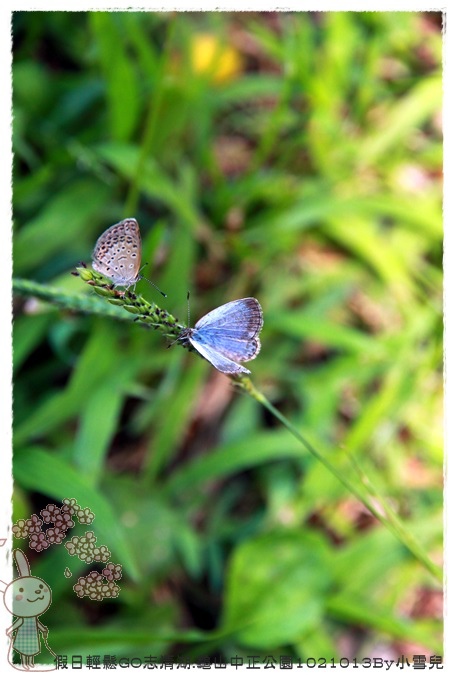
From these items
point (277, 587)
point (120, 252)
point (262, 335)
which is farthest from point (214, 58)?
point (277, 587)

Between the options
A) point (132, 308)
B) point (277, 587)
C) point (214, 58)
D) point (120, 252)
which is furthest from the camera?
point (214, 58)

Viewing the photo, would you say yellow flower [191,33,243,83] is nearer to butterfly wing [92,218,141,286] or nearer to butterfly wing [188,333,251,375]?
butterfly wing [92,218,141,286]

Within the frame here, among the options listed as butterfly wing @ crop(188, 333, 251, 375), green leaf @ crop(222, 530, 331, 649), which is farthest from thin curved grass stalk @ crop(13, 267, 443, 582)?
green leaf @ crop(222, 530, 331, 649)

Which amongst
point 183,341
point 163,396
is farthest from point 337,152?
point 183,341

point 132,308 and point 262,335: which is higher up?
point 262,335

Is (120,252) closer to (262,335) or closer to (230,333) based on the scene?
(230,333)

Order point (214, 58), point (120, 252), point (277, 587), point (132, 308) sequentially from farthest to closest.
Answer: point (214, 58)
point (277, 587)
point (120, 252)
point (132, 308)

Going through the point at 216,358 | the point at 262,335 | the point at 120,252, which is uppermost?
the point at 262,335

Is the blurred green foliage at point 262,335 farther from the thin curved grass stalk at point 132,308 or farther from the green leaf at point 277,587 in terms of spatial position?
the thin curved grass stalk at point 132,308
